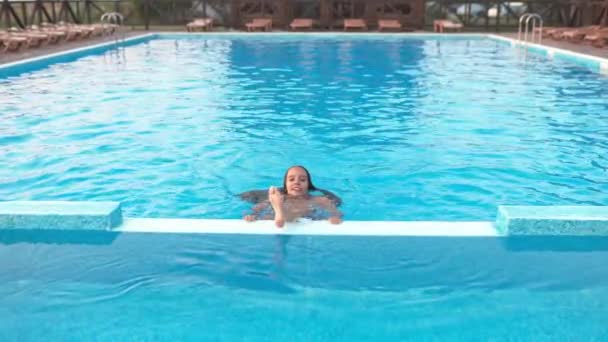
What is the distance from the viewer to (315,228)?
14.0 feet

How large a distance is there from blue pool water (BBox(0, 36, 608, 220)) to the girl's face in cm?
103

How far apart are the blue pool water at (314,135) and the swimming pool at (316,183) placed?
0.12 feet

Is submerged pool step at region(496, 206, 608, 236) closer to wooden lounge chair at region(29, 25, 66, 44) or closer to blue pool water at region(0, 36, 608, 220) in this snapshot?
blue pool water at region(0, 36, 608, 220)

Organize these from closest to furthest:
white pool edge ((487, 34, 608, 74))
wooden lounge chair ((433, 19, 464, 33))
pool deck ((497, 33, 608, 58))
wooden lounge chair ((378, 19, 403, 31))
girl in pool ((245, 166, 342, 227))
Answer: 1. girl in pool ((245, 166, 342, 227))
2. white pool edge ((487, 34, 608, 74))
3. pool deck ((497, 33, 608, 58))
4. wooden lounge chair ((433, 19, 464, 33))
5. wooden lounge chair ((378, 19, 403, 31))

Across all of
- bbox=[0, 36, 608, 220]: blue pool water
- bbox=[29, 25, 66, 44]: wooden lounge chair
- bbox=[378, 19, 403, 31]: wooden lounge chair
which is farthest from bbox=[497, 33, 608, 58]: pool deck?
bbox=[29, 25, 66, 44]: wooden lounge chair

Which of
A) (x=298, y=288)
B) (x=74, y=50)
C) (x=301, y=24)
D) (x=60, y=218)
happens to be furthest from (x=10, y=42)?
(x=298, y=288)

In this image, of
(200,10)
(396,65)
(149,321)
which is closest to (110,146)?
(149,321)

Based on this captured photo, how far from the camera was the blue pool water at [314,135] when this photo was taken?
5.97m

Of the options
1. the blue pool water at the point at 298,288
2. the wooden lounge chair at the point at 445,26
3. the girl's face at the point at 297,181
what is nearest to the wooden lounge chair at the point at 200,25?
the wooden lounge chair at the point at 445,26

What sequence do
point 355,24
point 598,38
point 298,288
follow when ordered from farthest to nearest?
1. point 355,24
2. point 598,38
3. point 298,288

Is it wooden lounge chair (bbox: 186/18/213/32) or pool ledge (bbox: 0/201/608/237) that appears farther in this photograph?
wooden lounge chair (bbox: 186/18/213/32)

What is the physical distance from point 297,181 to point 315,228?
1.32 ft

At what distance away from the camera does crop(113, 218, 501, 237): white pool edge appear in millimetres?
4215

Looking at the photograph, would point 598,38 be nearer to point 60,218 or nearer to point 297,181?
point 297,181
